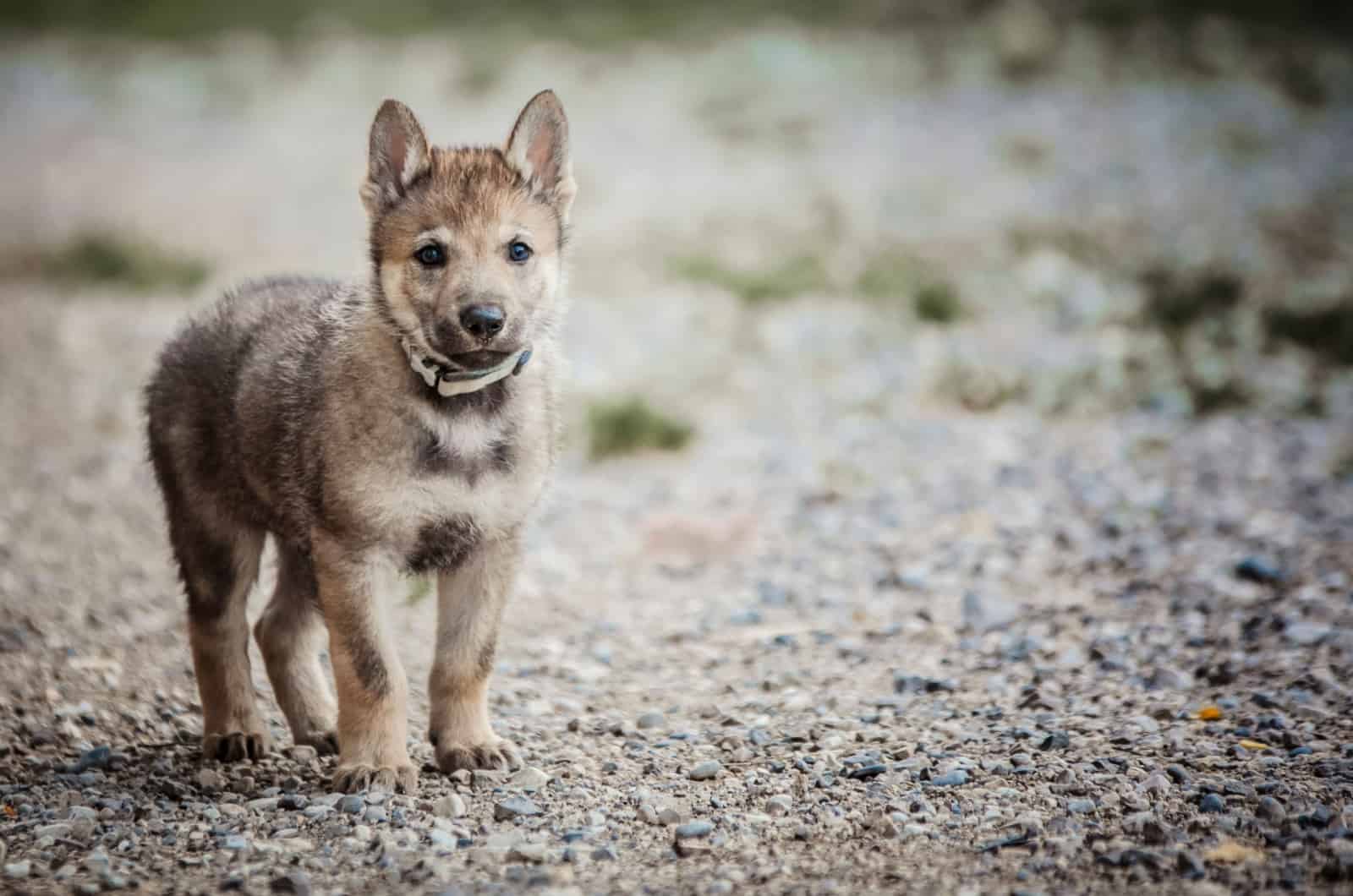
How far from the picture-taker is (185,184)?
17828 mm

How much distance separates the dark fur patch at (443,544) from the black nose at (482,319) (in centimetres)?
60

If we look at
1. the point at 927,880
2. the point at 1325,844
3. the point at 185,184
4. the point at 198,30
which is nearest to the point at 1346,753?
the point at 1325,844

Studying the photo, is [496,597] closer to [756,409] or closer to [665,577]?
[665,577]

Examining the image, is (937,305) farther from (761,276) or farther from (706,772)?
(706,772)

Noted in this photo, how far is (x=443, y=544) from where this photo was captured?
4719 millimetres

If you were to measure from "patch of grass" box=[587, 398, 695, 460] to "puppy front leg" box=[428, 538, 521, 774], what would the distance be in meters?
4.45

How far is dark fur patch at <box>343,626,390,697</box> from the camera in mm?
4605

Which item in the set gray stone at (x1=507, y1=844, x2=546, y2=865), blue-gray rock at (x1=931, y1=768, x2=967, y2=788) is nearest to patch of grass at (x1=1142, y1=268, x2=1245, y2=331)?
blue-gray rock at (x1=931, y1=768, x2=967, y2=788)

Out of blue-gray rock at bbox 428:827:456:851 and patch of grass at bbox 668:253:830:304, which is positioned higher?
patch of grass at bbox 668:253:830:304

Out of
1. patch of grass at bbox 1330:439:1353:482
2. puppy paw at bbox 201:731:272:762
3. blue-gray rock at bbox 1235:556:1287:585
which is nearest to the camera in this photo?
puppy paw at bbox 201:731:272:762

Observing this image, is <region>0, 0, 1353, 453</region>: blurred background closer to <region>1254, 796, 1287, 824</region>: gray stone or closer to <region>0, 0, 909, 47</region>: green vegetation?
<region>0, 0, 909, 47</region>: green vegetation

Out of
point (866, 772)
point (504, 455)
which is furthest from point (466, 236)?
point (866, 772)

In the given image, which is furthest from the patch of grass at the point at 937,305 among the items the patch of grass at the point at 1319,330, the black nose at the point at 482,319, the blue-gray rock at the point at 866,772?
A: the black nose at the point at 482,319

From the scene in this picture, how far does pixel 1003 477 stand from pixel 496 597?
4.45 metres
